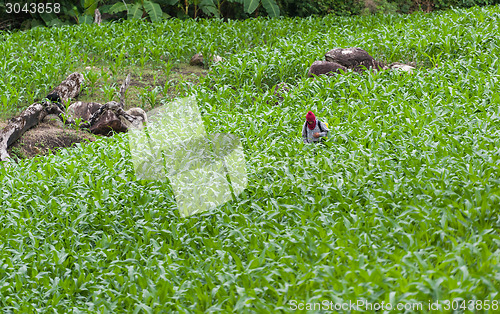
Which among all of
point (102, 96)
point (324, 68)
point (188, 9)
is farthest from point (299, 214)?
point (188, 9)

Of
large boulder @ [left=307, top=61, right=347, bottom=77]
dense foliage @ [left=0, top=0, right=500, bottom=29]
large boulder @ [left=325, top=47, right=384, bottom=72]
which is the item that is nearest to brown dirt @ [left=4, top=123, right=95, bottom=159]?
large boulder @ [left=307, top=61, right=347, bottom=77]

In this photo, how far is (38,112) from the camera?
25.6ft

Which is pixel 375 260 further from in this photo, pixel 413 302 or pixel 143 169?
pixel 143 169

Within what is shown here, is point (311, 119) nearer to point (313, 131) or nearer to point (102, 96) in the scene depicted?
point (313, 131)

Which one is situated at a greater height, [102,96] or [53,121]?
[102,96]

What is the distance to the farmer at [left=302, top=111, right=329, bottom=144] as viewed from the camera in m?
5.29

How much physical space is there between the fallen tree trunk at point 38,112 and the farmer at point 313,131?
15.3 feet

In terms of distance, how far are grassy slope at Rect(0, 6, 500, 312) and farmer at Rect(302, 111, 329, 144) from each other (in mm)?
178

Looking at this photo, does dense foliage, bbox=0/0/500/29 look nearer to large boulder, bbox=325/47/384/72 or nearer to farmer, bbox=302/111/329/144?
large boulder, bbox=325/47/384/72

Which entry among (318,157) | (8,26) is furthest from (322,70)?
(8,26)

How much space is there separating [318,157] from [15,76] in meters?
6.96

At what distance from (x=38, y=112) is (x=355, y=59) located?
5.83 metres

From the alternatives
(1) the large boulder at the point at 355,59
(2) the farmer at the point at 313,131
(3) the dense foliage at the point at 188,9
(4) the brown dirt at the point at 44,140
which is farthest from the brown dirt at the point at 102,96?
(3) the dense foliage at the point at 188,9

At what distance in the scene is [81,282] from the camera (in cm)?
386
